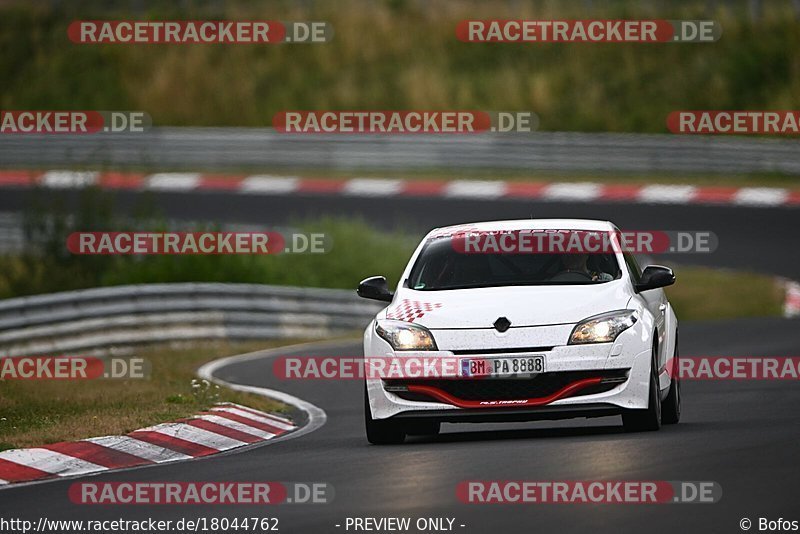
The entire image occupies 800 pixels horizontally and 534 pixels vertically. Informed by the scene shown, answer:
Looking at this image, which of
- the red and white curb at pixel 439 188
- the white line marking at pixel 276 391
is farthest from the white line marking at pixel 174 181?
the white line marking at pixel 276 391

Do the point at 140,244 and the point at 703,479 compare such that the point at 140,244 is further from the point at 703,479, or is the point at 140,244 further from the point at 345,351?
the point at 703,479

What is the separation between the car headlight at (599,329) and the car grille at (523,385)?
20 cm

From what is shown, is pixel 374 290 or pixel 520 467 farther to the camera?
pixel 374 290

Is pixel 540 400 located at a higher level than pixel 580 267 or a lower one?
lower

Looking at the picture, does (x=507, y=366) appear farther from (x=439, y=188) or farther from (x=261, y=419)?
(x=439, y=188)

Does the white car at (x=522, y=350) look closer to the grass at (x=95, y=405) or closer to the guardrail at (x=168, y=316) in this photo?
the grass at (x=95, y=405)

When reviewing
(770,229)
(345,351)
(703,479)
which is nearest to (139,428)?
(703,479)

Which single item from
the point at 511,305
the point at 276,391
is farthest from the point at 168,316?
the point at 511,305

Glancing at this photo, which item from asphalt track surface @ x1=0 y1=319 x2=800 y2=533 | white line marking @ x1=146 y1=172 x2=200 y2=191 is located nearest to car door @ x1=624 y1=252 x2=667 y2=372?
asphalt track surface @ x1=0 y1=319 x2=800 y2=533

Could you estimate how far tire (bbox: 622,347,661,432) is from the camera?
11727mm

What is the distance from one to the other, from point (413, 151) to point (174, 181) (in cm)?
465

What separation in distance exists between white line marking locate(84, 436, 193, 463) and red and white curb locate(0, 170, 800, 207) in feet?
61.6

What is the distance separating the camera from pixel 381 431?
12.0m

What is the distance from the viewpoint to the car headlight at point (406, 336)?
38.4 ft
